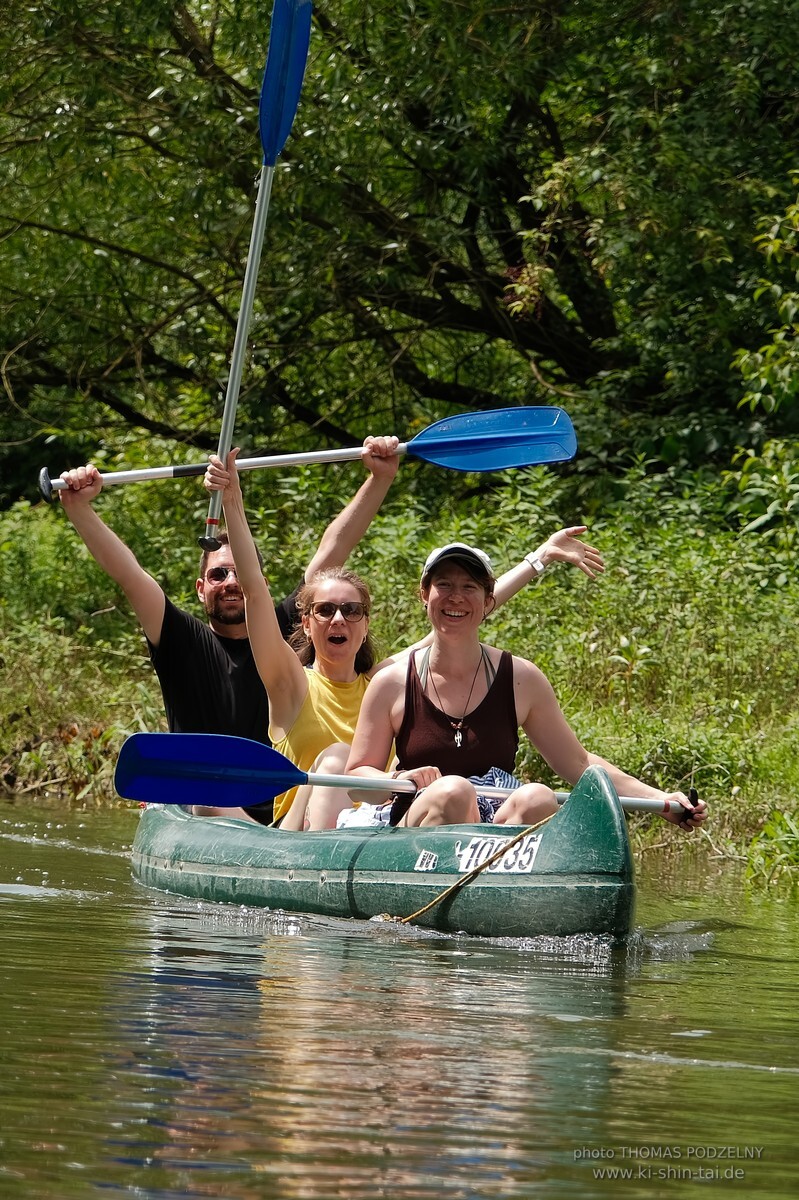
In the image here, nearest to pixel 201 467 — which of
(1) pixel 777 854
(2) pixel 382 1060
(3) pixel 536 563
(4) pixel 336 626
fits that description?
(4) pixel 336 626

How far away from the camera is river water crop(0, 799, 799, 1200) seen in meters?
2.42

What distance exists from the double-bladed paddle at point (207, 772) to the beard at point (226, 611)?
66 centimetres

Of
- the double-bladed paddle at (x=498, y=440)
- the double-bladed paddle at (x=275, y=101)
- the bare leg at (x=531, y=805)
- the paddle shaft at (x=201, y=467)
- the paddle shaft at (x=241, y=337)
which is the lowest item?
the bare leg at (x=531, y=805)

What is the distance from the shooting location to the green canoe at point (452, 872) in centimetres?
466

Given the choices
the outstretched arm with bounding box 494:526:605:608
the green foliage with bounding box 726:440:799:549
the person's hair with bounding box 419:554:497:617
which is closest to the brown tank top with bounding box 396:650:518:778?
the person's hair with bounding box 419:554:497:617

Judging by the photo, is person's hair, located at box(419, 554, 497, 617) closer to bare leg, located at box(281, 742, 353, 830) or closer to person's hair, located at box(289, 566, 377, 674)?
person's hair, located at box(289, 566, 377, 674)

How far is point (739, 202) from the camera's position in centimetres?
1098

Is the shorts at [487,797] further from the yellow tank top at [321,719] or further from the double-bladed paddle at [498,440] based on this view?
the double-bladed paddle at [498,440]

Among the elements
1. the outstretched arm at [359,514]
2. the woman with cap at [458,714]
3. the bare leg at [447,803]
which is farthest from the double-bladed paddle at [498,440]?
the bare leg at [447,803]

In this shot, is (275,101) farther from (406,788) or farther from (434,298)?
(434,298)

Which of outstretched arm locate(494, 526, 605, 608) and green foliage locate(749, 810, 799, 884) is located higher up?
outstretched arm locate(494, 526, 605, 608)

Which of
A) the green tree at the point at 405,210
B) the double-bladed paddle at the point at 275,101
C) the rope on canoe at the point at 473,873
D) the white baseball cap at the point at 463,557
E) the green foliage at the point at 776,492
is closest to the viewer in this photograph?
the rope on canoe at the point at 473,873

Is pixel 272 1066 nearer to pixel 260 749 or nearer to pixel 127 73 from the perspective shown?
pixel 260 749

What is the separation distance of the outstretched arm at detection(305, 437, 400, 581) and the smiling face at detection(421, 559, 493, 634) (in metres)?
1.05
